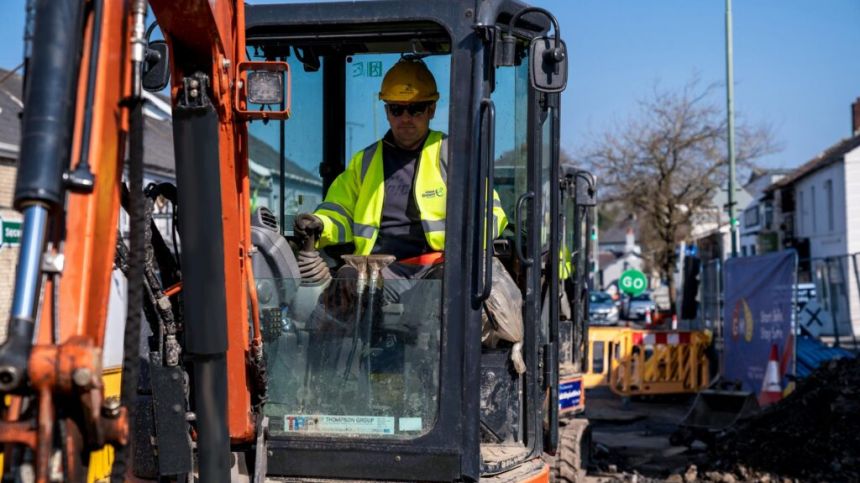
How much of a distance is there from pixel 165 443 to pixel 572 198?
7.47m

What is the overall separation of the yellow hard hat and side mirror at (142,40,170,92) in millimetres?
1151

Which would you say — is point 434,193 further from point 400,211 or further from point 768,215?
point 768,215

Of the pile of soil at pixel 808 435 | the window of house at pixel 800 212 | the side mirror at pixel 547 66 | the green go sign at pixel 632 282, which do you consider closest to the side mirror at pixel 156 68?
the side mirror at pixel 547 66

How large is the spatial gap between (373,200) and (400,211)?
0.47 feet

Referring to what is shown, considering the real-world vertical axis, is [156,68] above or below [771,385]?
above

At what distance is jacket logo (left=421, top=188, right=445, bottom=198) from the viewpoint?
4.50m

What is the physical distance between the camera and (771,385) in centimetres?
1319

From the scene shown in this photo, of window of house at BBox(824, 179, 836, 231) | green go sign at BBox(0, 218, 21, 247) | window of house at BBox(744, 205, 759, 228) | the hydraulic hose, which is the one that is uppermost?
window of house at BBox(744, 205, 759, 228)

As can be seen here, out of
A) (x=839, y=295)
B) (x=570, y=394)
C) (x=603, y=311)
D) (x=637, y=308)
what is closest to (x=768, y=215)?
(x=637, y=308)

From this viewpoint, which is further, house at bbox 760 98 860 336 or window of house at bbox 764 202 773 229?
window of house at bbox 764 202 773 229

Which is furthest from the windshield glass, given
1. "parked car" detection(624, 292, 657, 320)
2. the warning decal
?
"parked car" detection(624, 292, 657, 320)

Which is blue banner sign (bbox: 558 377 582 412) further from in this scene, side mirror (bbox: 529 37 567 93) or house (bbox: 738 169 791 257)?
house (bbox: 738 169 791 257)

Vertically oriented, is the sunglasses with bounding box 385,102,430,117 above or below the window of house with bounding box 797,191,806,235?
below

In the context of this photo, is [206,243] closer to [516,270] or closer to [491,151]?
[491,151]
